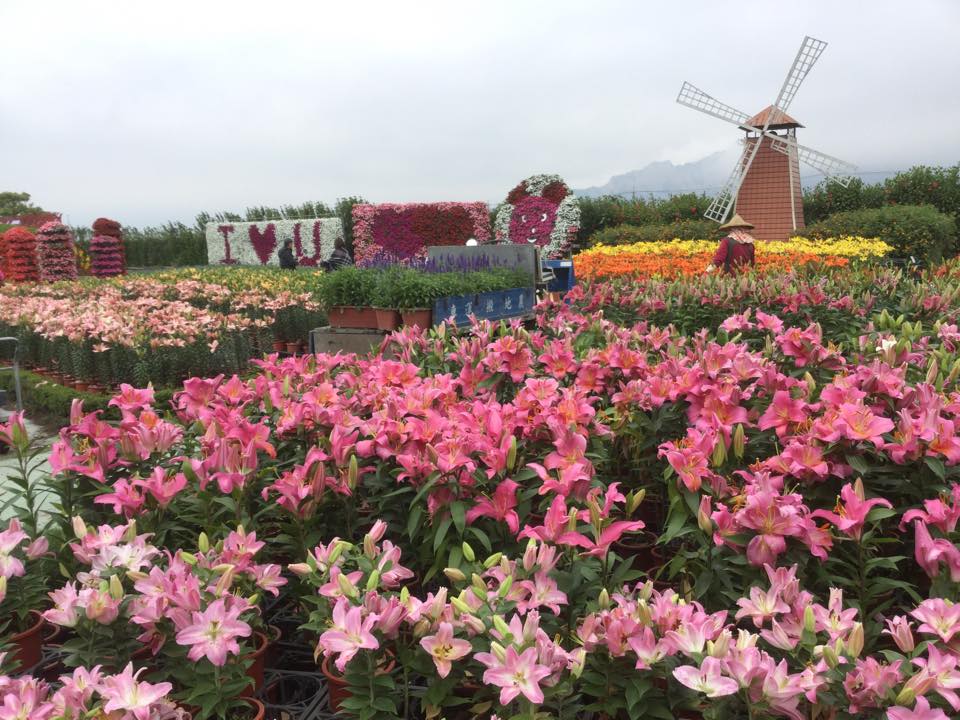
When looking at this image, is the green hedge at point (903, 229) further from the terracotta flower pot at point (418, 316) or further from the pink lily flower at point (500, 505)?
the pink lily flower at point (500, 505)

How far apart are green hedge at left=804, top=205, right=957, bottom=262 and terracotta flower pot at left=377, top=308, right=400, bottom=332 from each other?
44.5ft

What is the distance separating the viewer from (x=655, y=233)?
22.9 m

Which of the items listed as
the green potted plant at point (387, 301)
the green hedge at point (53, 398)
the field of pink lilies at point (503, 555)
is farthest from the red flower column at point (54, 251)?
the field of pink lilies at point (503, 555)

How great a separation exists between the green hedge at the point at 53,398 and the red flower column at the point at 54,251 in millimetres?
13247

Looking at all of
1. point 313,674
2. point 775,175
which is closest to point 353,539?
point 313,674

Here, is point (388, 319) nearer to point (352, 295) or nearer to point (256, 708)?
point (352, 295)

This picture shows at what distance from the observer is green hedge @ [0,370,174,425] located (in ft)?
25.6

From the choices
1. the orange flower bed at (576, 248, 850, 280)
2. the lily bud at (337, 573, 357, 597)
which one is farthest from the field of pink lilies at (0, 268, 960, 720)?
the orange flower bed at (576, 248, 850, 280)

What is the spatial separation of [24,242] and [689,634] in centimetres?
2524

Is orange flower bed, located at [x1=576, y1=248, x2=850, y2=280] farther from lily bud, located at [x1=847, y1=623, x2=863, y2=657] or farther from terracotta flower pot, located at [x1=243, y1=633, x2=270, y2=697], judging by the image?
lily bud, located at [x1=847, y1=623, x2=863, y2=657]

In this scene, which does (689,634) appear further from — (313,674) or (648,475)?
(648,475)

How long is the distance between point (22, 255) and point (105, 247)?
7.39 ft

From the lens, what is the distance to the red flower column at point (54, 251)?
828 inches

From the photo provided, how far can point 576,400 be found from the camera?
239 cm
